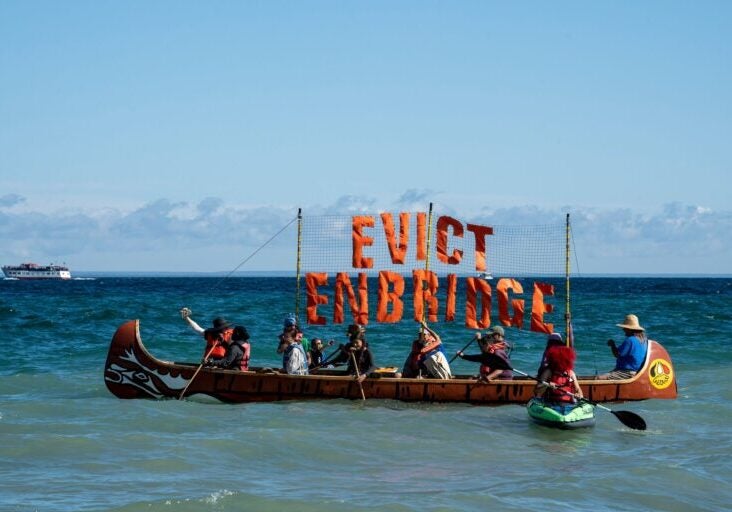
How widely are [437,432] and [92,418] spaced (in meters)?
6.09

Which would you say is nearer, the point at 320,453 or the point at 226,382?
the point at 320,453

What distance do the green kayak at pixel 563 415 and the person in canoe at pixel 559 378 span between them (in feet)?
0.36

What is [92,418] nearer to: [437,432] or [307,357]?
[307,357]

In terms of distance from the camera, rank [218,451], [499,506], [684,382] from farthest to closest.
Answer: [684,382]
[218,451]
[499,506]

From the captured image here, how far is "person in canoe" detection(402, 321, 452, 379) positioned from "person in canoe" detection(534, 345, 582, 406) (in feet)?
10.0

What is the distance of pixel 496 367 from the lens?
64.5 feet

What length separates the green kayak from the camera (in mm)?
17062

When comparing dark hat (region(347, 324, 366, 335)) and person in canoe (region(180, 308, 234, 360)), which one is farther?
person in canoe (region(180, 308, 234, 360))

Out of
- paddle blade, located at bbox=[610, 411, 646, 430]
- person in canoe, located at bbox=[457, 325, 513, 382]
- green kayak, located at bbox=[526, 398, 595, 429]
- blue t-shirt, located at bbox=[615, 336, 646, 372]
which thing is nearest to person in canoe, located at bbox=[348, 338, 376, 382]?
person in canoe, located at bbox=[457, 325, 513, 382]

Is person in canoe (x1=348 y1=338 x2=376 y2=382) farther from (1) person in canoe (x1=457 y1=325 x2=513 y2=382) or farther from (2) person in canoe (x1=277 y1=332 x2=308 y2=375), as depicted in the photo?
(1) person in canoe (x1=457 y1=325 x2=513 y2=382)

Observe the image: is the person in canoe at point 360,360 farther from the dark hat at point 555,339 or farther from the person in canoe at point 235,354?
the dark hat at point 555,339

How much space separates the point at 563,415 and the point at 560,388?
1.70 ft

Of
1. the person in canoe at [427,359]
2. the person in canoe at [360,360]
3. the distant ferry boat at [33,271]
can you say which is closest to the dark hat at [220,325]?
the person in canoe at [360,360]

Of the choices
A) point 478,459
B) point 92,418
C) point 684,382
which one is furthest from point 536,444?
point 684,382
